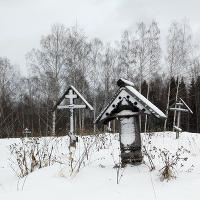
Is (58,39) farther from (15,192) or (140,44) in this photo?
(15,192)

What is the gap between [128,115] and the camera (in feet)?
13.1

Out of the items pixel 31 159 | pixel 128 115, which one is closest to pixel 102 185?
pixel 128 115

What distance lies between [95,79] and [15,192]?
693 inches

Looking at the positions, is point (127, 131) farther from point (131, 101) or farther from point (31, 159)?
point (31, 159)

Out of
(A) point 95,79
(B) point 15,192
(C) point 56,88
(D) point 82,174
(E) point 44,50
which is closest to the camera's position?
(B) point 15,192

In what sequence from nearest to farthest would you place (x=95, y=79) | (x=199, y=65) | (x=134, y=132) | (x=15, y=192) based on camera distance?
(x=15, y=192), (x=134, y=132), (x=95, y=79), (x=199, y=65)

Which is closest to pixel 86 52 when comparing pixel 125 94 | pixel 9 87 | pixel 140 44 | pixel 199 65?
pixel 140 44

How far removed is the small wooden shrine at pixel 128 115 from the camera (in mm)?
3859

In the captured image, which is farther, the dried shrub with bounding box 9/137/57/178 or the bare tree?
the bare tree

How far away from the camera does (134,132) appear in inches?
156

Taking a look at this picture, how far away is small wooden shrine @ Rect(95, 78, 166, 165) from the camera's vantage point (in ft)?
12.7

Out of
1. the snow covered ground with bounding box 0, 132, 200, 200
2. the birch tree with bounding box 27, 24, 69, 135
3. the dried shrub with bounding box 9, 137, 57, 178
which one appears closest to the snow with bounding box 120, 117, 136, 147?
the snow covered ground with bounding box 0, 132, 200, 200

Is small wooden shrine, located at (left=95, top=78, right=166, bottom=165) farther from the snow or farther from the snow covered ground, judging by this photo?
the snow covered ground

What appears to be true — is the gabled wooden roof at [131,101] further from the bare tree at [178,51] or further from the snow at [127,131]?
the bare tree at [178,51]
